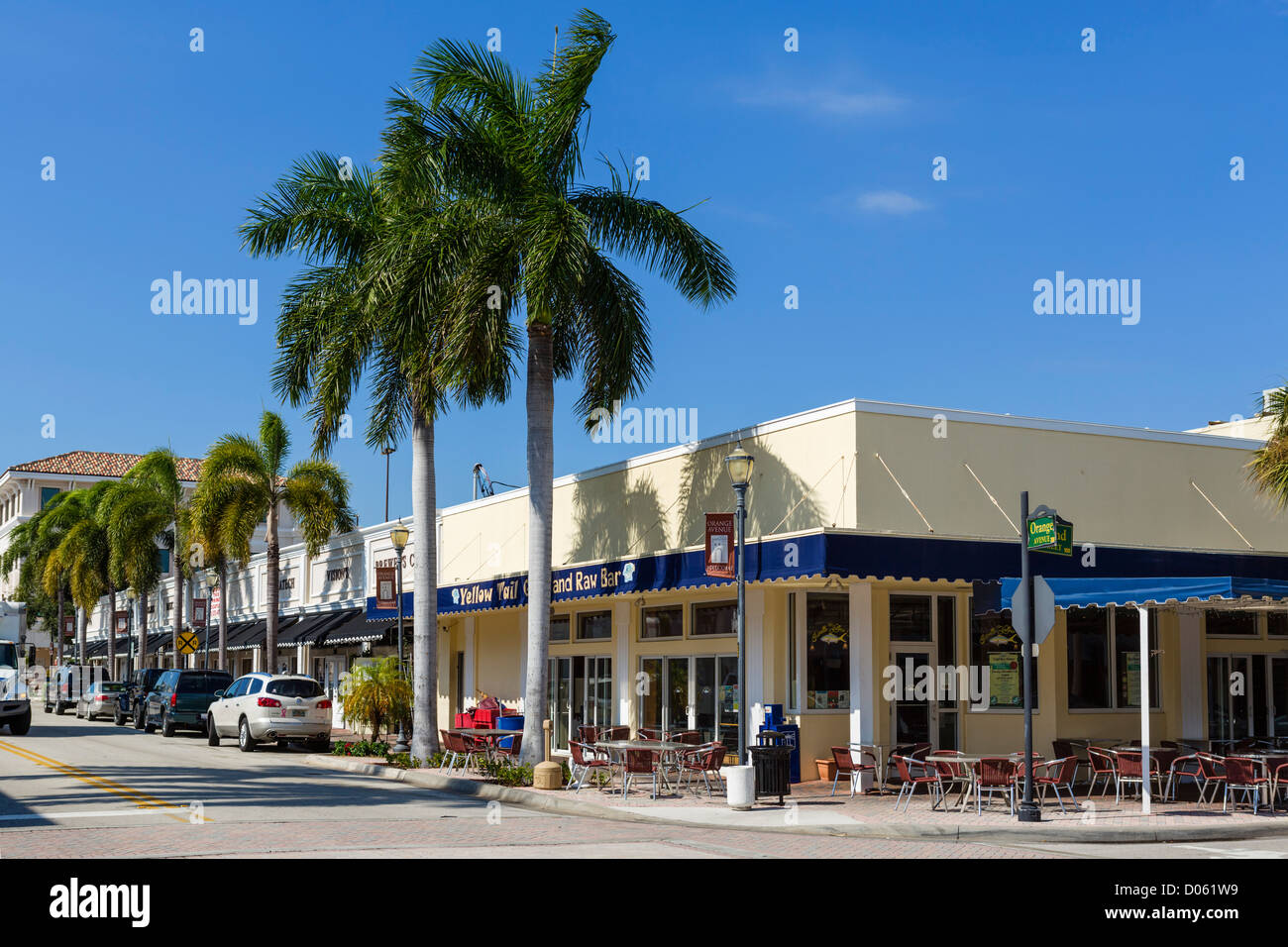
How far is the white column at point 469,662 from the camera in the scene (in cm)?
3318

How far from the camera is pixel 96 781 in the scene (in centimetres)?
2055

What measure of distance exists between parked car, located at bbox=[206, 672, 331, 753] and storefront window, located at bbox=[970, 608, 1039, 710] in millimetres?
15352

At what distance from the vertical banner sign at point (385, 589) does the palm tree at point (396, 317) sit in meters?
4.63

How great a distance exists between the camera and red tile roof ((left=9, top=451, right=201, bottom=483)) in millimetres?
99500

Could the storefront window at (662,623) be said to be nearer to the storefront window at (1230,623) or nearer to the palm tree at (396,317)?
the palm tree at (396,317)

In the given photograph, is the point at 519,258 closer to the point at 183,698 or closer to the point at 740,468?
the point at 740,468

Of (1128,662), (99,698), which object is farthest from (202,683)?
(1128,662)

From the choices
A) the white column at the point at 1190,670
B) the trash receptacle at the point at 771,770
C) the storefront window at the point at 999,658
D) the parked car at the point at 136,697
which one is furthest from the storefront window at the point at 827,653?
the parked car at the point at 136,697

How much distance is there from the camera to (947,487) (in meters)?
21.7


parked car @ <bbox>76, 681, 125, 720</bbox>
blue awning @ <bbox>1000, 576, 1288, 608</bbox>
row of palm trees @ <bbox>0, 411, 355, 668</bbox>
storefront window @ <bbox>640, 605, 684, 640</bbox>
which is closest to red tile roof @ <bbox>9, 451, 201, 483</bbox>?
row of palm trees @ <bbox>0, 411, 355, 668</bbox>

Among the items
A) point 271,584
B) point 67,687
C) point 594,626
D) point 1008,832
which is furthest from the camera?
point 67,687

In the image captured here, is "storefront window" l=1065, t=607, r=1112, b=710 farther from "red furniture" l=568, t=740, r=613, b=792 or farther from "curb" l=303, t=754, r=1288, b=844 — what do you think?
"red furniture" l=568, t=740, r=613, b=792

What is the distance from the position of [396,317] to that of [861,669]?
991 cm

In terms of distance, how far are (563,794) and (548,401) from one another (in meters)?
7.26
